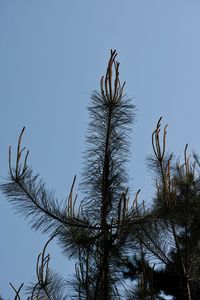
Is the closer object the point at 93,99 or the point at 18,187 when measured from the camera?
the point at 18,187

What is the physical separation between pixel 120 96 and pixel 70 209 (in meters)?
0.74

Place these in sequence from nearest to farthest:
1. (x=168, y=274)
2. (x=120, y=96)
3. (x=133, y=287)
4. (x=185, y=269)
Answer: (x=120, y=96) < (x=133, y=287) < (x=185, y=269) < (x=168, y=274)

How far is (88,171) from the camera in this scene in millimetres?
2582

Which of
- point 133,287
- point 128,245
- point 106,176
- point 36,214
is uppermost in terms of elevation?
point 106,176

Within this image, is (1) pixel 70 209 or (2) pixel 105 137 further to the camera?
(2) pixel 105 137

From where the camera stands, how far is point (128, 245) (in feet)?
7.66

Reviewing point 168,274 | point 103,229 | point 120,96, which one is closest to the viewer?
point 103,229

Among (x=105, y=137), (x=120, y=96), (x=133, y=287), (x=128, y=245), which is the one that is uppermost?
(x=120, y=96)

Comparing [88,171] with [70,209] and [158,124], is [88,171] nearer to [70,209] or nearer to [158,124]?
[70,209]

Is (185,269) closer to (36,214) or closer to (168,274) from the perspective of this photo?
(36,214)

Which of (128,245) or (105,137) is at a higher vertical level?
(105,137)

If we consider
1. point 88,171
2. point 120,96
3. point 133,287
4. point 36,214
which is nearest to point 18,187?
point 36,214

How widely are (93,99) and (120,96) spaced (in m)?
0.19

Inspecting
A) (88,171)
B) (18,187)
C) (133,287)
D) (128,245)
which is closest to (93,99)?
(88,171)
